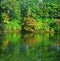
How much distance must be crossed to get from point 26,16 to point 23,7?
276cm

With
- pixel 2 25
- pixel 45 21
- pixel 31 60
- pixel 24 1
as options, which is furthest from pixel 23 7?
pixel 31 60

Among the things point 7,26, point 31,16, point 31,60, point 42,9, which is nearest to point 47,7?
point 42,9

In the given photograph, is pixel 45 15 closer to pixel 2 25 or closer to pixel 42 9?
pixel 42 9

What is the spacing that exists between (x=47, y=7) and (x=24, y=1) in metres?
4.61

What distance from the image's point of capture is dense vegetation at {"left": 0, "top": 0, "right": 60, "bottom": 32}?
4557cm


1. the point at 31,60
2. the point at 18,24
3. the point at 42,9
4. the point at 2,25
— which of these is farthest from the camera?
the point at 42,9

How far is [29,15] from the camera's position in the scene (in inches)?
1885

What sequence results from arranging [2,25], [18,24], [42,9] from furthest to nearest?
[42,9]
[18,24]
[2,25]

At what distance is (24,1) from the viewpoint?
51.0m

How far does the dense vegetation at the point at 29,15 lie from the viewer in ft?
149

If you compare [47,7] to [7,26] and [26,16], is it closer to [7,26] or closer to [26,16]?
[26,16]

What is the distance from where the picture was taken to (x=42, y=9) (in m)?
50.4

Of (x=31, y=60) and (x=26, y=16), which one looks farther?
(x=26, y=16)

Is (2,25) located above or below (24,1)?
below
